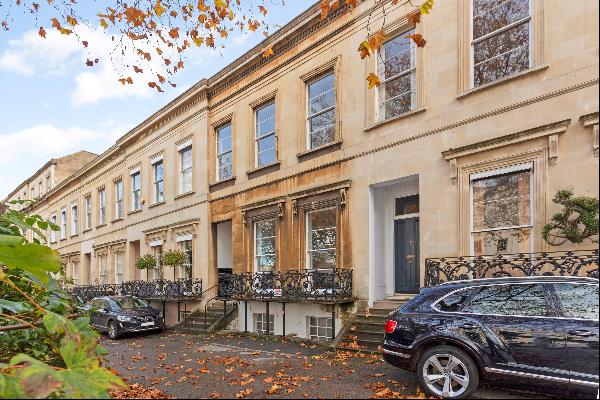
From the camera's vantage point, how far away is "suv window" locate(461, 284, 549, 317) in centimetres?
663

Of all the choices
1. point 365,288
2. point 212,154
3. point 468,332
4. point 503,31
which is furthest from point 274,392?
point 212,154

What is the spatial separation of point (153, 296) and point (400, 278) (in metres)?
12.1

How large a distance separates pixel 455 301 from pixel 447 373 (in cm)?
103

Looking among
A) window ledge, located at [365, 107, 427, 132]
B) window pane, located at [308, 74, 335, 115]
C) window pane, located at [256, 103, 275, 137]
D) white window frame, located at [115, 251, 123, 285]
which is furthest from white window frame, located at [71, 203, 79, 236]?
window ledge, located at [365, 107, 427, 132]

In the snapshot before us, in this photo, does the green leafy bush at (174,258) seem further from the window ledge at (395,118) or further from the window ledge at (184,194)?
the window ledge at (395,118)

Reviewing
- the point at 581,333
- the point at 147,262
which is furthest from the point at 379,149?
the point at 147,262

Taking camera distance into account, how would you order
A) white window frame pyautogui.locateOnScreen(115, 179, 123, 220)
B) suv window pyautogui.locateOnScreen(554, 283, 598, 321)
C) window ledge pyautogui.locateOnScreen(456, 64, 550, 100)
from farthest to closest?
1. white window frame pyautogui.locateOnScreen(115, 179, 123, 220)
2. window ledge pyautogui.locateOnScreen(456, 64, 550, 100)
3. suv window pyautogui.locateOnScreen(554, 283, 598, 321)

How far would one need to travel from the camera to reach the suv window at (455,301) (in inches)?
283

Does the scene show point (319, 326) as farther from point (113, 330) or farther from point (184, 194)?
point (184, 194)

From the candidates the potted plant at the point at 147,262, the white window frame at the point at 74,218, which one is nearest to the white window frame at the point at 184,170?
the potted plant at the point at 147,262

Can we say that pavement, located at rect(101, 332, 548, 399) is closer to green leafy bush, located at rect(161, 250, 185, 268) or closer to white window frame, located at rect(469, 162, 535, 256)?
white window frame, located at rect(469, 162, 535, 256)

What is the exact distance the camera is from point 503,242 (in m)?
10.5

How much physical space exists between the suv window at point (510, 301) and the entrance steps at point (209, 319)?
39.0ft

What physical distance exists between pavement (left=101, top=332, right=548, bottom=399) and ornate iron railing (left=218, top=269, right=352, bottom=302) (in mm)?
1328
